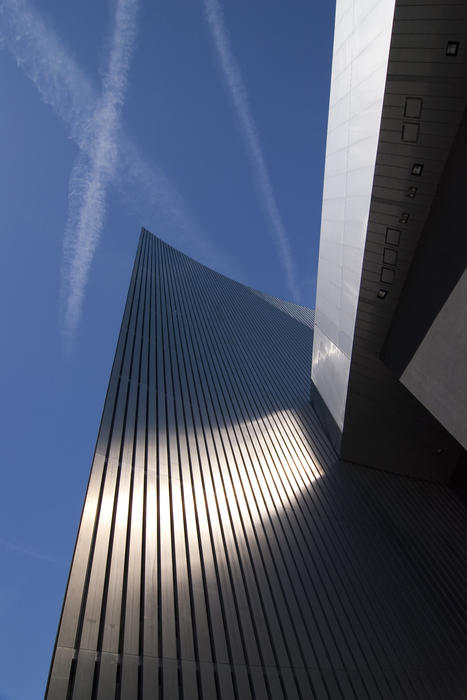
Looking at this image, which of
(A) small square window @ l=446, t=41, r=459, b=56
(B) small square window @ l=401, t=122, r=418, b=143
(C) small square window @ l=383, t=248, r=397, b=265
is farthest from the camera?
(C) small square window @ l=383, t=248, r=397, b=265

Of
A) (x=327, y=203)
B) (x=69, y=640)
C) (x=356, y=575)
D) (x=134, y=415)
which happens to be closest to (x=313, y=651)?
(x=356, y=575)

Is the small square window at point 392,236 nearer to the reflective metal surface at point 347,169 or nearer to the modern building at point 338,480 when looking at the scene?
the modern building at point 338,480

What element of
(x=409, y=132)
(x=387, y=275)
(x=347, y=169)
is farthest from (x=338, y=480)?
(x=409, y=132)

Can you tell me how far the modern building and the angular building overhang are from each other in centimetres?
4

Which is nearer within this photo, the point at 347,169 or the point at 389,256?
the point at 389,256

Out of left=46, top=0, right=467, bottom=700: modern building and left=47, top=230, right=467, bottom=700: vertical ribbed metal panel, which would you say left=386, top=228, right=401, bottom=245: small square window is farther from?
left=47, top=230, right=467, bottom=700: vertical ribbed metal panel

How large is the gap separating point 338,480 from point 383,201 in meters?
9.21

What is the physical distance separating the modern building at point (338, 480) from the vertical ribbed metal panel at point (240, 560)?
4 centimetres

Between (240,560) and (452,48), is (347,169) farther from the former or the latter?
(240,560)

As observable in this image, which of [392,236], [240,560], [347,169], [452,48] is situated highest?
[347,169]

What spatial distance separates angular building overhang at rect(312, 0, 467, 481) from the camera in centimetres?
780

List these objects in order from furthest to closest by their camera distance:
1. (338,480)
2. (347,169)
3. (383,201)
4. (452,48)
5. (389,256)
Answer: (338,480) → (347,169) → (389,256) → (383,201) → (452,48)

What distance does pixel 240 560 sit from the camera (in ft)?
29.3

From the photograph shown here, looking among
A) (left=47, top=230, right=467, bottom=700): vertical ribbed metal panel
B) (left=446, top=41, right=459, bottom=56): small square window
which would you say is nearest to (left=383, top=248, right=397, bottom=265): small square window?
(left=446, top=41, right=459, bottom=56): small square window
